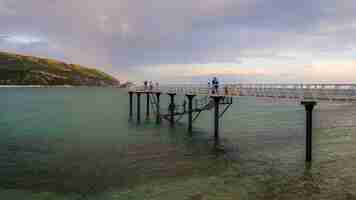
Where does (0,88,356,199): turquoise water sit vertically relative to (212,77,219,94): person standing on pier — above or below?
below

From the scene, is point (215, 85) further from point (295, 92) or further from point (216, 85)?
point (295, 92)

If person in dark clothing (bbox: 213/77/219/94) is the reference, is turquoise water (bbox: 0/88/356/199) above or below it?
below

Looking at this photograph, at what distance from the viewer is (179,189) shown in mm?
18531

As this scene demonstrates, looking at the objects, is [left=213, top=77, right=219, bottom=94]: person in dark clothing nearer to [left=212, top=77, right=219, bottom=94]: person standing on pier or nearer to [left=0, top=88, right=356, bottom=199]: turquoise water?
[left=212, top=77, right=219, bottom=94]: person standing on pier

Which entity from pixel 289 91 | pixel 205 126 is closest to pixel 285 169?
pixel 289 91

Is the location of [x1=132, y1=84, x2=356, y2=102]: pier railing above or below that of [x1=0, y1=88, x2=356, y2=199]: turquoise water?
above

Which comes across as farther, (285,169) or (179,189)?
(285,169)

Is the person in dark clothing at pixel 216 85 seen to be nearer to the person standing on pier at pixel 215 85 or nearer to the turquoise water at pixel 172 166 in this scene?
the person standing on pier at pixel 215 85

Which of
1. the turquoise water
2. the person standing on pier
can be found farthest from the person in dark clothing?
the turquoise water

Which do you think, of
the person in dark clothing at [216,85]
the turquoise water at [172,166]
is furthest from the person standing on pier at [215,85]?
the turquoise water at [172,166]

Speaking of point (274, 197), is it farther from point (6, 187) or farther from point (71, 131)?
point (71, 131)

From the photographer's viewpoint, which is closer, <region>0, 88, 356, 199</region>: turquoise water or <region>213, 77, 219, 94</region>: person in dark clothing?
<region>0, 88, 356, 199</region>: turquoise water

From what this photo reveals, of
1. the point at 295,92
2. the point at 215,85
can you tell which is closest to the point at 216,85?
the point at 215,85

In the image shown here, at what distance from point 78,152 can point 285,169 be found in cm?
1697
